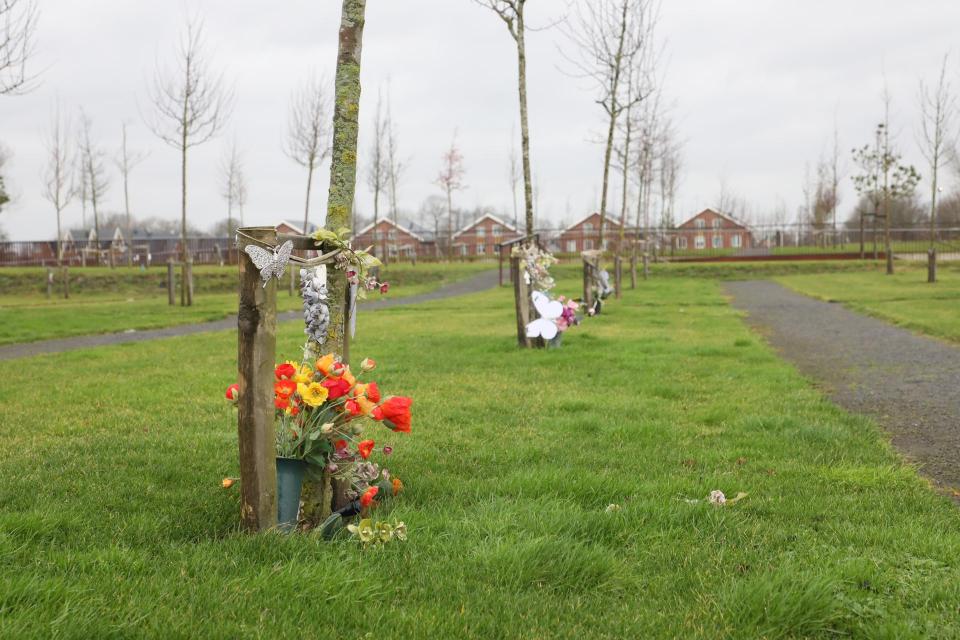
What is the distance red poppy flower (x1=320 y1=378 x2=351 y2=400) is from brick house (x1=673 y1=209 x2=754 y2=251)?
161ft

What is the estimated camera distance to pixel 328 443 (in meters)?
3.71

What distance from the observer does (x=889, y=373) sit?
28.6ft

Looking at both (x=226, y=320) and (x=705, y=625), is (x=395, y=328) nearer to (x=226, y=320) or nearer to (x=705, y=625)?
(x=226, y=320)

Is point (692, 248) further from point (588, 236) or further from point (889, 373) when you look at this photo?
point (889, 373)

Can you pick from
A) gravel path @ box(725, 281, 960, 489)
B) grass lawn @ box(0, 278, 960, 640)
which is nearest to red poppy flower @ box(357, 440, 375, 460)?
grass lawn @ box(0, 278, 960, 640)

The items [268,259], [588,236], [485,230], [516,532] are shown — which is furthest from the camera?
[485,230]

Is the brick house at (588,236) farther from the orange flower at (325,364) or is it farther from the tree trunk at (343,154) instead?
the orange flower at (325,364)

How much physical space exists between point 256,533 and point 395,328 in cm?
1239

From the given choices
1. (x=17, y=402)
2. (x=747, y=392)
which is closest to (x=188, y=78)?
(x=17, y=402)

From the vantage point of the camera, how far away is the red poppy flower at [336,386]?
368 centimetres

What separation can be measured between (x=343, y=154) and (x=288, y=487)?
158 centimetres

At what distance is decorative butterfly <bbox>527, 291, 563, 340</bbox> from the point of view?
10.7 meters

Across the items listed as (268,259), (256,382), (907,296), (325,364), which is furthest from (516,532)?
(907,296)

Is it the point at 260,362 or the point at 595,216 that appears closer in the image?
the point at 260,362
